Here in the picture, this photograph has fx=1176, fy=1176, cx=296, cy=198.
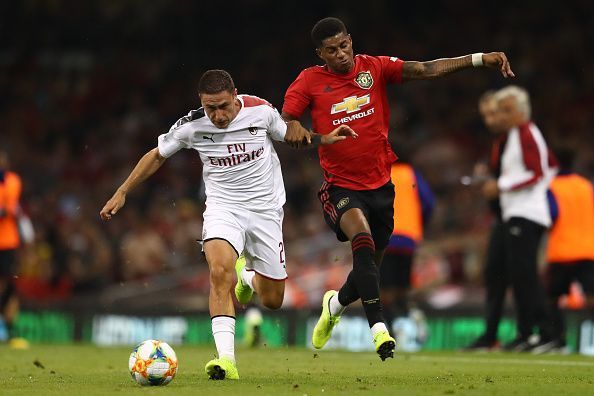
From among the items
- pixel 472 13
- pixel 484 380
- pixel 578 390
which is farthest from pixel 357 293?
pixel 472 13

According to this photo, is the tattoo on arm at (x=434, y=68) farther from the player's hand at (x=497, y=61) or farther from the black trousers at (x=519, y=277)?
the black trousers at (x=519, y=277)

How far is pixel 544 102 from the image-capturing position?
19.7m

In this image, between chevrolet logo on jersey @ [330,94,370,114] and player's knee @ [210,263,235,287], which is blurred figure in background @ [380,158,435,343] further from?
player's knee @ [210,263,235,287]

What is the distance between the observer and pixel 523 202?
40.0 ft

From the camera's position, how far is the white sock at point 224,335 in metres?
7.95

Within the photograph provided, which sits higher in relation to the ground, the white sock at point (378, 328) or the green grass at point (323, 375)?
the white sock at point (378, 328)

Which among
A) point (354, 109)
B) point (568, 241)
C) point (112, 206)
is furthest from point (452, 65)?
point (568, 241)

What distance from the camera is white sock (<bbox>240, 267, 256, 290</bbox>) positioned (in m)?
9.77

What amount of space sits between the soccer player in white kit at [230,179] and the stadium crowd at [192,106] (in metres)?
7.03

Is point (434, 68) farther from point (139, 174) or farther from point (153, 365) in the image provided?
point (153, 365)

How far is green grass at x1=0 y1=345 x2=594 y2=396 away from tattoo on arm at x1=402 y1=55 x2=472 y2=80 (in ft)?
7.28

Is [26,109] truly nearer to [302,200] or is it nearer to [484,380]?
[302,200]

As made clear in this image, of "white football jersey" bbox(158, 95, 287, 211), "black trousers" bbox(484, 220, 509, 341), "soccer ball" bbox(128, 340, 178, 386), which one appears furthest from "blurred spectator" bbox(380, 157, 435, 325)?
"soccer ball" bbox(128, 340, 178, 386)

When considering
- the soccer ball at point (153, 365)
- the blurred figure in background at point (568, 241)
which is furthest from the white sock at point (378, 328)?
the blurred figure in background at point (568, 241)
